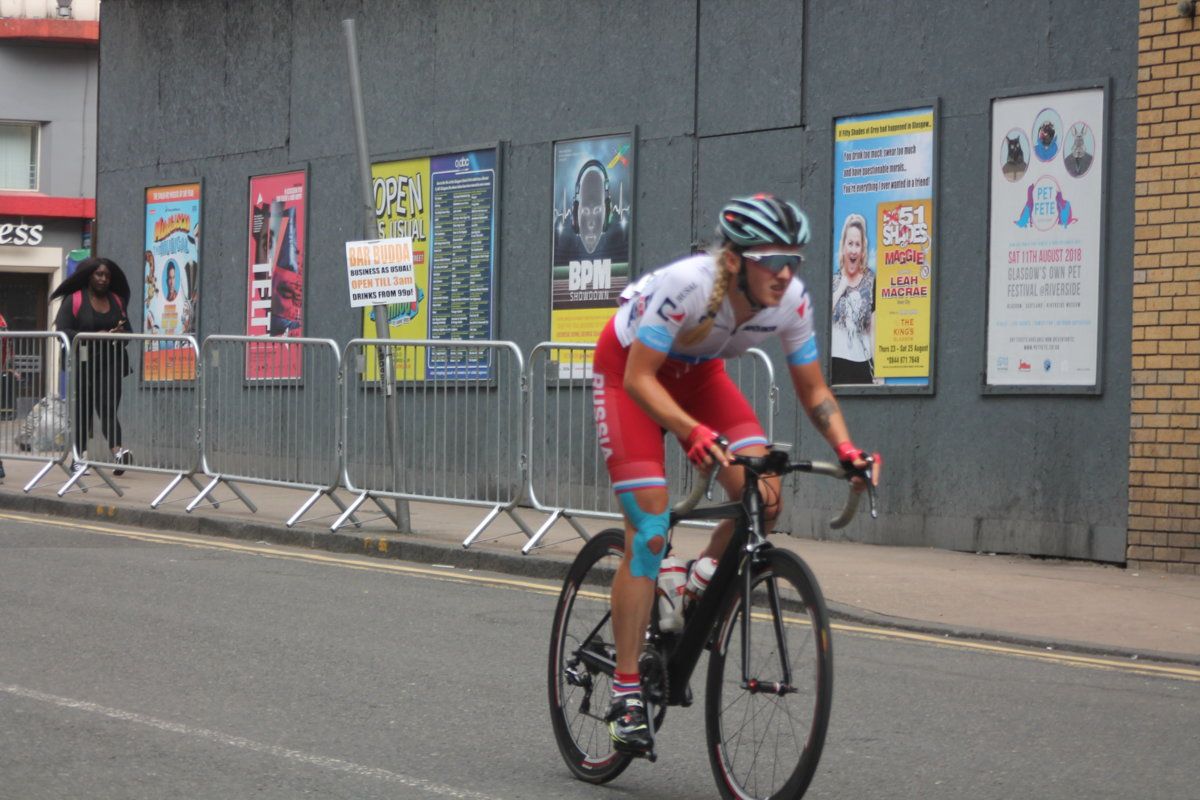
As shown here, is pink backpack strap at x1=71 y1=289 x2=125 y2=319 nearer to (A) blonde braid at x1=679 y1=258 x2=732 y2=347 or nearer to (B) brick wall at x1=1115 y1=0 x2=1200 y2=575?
(B) brick wall at x1=1115 y1=0 x2=1200 y2=575

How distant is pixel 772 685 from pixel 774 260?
49.2 inches

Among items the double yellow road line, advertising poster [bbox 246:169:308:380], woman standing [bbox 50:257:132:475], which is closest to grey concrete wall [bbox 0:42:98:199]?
advertising poster [bbox 246:169:308:380]

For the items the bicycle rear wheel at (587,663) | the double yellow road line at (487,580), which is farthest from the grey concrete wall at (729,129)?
the bicycle rear wheel at (587,663)

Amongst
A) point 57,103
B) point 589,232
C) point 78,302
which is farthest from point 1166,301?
point 57,103

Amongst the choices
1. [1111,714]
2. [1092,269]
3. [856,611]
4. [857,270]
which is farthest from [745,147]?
[1111,714]

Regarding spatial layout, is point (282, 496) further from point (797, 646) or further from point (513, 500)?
point (797, 646)

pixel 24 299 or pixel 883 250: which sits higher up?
pixel 24 299

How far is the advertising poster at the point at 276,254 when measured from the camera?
1827cm

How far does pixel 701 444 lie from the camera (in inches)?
206

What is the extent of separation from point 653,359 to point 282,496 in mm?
10930

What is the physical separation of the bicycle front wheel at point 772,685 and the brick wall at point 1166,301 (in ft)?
22.7

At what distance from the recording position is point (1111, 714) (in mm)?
7465

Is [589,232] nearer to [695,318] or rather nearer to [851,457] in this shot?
[695,318]

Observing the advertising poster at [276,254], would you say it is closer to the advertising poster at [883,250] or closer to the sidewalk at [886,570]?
the sidewalk at [886,570]
